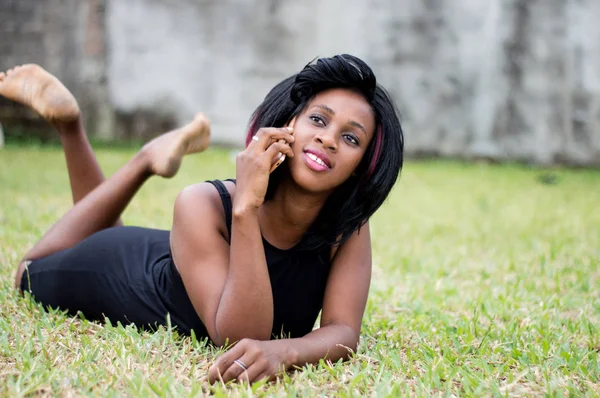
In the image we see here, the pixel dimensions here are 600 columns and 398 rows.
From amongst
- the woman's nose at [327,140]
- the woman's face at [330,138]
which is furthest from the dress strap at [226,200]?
the woman's nose at [327,140]

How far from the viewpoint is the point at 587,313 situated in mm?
3131

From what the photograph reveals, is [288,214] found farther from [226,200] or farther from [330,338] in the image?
[330,338]

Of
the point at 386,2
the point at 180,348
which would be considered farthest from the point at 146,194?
the point at 386,2

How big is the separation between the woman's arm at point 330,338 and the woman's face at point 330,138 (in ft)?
0.89

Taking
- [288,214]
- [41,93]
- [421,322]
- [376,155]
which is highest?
[41,93]

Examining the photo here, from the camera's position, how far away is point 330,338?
7.28 feet

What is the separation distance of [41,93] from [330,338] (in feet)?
6.28

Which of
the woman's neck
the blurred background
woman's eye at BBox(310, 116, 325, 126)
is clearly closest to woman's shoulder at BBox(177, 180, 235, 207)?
the woman's neck

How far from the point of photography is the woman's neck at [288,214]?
7.80 ft

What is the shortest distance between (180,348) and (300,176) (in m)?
0.69

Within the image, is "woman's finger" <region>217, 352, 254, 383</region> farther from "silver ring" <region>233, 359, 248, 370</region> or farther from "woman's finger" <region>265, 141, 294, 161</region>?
"woman's finger" <region>265, 141, 294, 161</region>

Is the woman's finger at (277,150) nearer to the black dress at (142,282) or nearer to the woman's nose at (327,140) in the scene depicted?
the woman's nose at (327,140)

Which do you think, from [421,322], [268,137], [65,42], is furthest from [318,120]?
[65,42]

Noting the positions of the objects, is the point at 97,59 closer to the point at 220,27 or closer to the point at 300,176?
the point at 220,27
